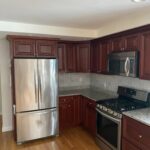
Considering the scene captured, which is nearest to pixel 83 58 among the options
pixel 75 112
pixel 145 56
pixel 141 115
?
pixel 75 112

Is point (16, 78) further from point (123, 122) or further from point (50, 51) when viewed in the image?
point (123, 122)

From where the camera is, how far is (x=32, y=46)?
3.42m

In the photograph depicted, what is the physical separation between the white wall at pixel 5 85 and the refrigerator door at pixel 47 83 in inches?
39.0

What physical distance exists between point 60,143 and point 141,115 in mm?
1811

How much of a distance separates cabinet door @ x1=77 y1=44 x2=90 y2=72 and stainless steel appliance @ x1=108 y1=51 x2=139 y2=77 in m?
0.95

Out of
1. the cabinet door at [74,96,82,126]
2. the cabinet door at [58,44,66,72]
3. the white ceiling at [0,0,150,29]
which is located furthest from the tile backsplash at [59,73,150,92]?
the white ceiling at [0,0,150,29]

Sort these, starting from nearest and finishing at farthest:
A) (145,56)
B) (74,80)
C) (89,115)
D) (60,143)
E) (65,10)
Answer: (65,10), (145,56), (60,143), (89,115), (74,80)

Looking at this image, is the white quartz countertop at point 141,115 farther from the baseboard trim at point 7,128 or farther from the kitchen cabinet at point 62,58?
the baseboard trim at point 7,128

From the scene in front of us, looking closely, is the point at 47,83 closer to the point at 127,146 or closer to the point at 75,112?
the point at 75,112

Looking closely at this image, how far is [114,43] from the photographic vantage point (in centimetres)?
327

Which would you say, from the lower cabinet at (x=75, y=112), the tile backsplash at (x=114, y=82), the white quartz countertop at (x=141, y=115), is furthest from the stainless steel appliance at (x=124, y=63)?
the lower cabinet at (x=75, y=112)

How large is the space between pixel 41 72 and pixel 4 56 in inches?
43.0

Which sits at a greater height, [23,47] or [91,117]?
[23,47]

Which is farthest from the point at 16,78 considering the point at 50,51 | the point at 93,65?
the point at 93,65
